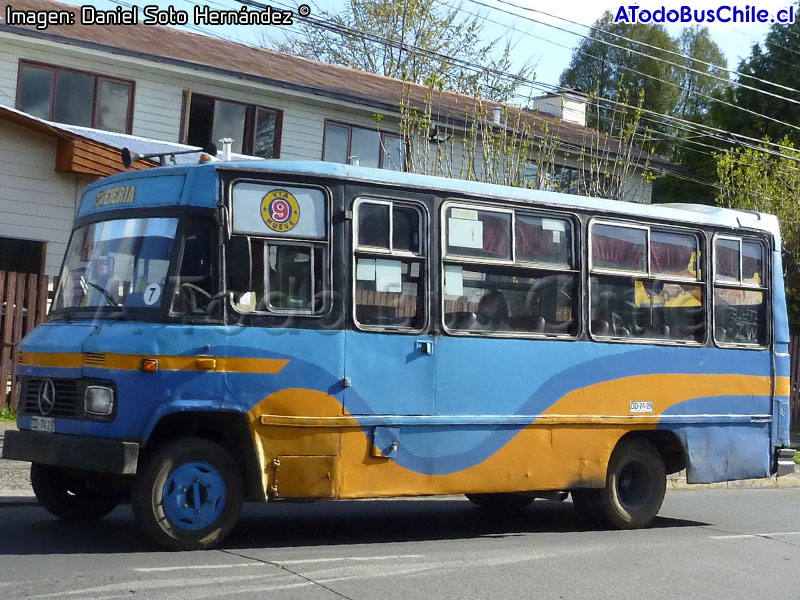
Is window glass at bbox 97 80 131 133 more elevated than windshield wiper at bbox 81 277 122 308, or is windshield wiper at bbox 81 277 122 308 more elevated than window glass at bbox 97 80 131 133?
window glass at bbox 97 80 131 133

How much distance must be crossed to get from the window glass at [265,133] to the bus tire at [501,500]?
557 inches

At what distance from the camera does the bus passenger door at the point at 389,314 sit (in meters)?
9.37

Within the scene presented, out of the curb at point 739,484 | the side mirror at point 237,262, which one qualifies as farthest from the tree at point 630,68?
the side mirror at point 237,262

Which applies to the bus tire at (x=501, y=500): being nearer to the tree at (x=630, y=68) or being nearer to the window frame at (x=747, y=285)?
the window frame at (x=747, y=285)

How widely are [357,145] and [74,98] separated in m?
6.61

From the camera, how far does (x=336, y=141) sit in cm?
2623

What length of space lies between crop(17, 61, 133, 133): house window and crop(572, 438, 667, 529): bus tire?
14.8m

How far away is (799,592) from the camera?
820 centimetres

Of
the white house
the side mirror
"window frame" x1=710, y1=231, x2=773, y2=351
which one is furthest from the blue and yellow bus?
the white house

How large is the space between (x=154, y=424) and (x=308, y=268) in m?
1.73

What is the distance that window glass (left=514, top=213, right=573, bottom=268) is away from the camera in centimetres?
1050

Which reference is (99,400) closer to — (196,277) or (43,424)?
(43,424)

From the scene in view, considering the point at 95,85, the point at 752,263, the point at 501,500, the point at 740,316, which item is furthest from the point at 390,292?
the point at 95,85

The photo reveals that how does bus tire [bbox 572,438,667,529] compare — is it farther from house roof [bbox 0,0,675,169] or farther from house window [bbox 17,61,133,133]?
house window [bbox 17,61,133,133]
